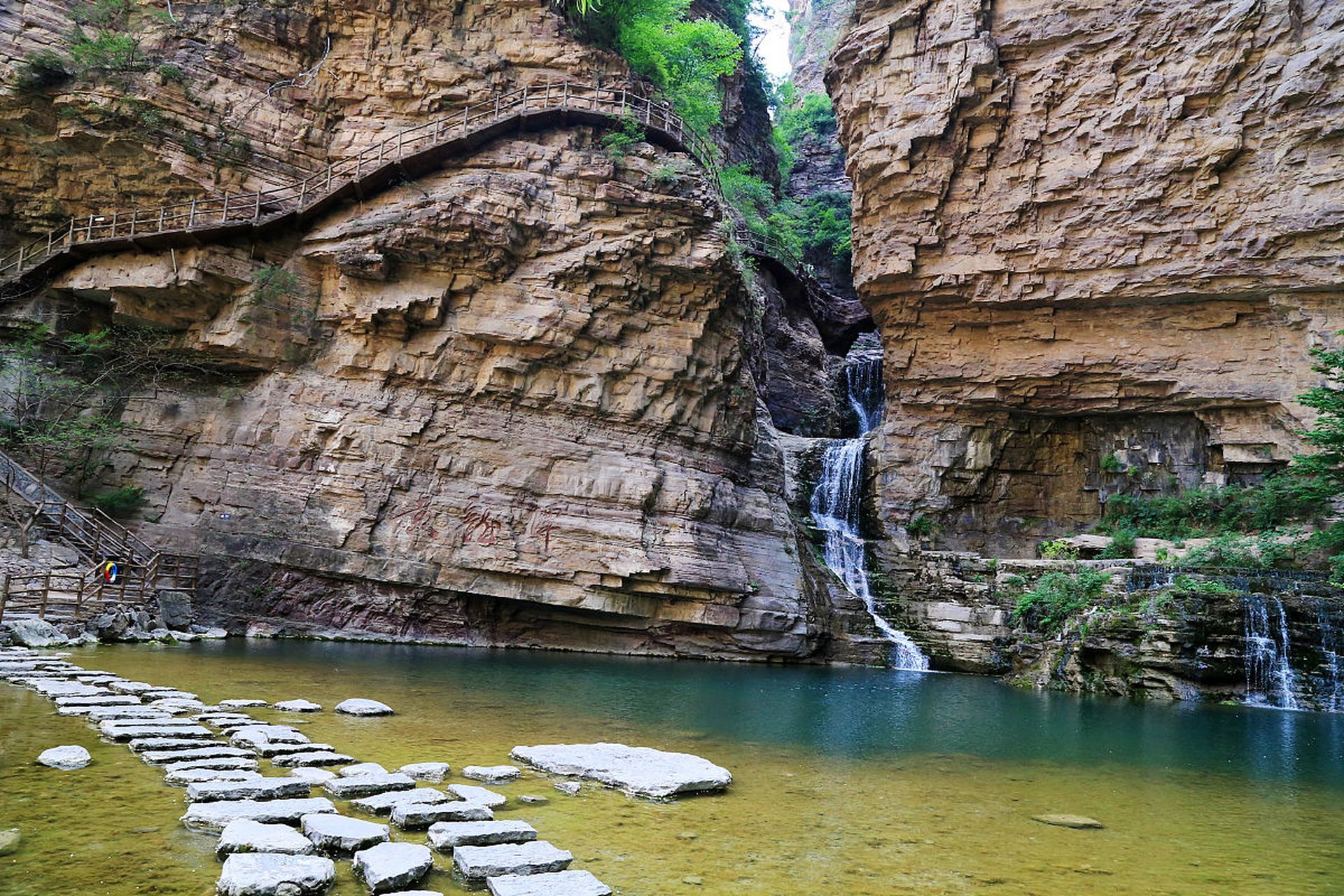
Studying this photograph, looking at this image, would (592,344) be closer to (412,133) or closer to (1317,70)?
(412,133)

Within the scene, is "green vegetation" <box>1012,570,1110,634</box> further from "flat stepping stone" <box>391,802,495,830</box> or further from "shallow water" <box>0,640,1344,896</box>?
"flat stepping stone" <box>391,802,495,830</box>

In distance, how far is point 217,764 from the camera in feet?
18.7

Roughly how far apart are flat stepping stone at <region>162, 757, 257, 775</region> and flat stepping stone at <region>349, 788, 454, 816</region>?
103 centimetres

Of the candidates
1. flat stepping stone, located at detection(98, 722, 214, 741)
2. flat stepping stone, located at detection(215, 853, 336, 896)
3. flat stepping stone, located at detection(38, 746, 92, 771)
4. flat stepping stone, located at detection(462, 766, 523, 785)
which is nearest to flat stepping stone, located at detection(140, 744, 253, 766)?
flat stepping stone, located at detection(38, 746, 92, 771)

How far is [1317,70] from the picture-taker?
21484 millimetres

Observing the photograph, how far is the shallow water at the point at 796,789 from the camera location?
4383 millimetres

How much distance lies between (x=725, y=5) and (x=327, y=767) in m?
36.2

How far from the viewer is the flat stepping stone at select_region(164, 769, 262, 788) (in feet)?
17.3

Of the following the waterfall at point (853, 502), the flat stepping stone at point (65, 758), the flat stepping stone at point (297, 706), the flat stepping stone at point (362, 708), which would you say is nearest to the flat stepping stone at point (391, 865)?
the flat stepping stone at point (65, 758)

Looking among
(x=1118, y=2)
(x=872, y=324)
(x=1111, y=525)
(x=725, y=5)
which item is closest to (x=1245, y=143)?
(x=1118, y=2)

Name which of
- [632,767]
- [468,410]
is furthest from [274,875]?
[468,410]

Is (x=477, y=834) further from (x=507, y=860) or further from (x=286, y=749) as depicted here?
(x=286, y=749)

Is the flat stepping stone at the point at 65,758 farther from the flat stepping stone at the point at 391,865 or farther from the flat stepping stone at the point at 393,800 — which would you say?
the flat stepping stone at the point at 391,865

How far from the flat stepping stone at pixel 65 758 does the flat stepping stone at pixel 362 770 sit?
1.65 m
